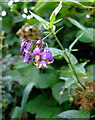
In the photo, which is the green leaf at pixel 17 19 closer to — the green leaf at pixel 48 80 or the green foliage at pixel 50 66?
the green foliage at pixel 50 66

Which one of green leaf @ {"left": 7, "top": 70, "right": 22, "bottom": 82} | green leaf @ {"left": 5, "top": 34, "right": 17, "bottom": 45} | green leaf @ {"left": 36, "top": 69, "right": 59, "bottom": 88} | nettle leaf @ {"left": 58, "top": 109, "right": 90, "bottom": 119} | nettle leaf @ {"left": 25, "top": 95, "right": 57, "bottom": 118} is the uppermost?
green leaf @ {"left": 5, "top": 34, "right": 17, "bottom": 45}

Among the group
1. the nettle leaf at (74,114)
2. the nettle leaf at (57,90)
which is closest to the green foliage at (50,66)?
the nettle leaf at (57,90)

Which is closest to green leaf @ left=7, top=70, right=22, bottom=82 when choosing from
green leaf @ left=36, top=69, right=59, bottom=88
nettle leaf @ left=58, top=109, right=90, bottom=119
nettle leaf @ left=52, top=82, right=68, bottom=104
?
green leaf @ left=36, top=69, right=59, bottom=88

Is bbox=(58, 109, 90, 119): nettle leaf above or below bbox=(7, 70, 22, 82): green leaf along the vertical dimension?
above

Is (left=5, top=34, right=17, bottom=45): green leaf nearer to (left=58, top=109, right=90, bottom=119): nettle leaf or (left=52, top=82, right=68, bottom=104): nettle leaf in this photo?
(left=52, top=82, right=68, bottom=104): nettle leaf

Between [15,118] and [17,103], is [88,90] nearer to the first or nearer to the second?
[15,118]

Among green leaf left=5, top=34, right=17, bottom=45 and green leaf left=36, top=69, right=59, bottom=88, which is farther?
green leaf left=5, top=34, right=17, bottom=45

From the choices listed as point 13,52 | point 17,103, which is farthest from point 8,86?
point 13,52

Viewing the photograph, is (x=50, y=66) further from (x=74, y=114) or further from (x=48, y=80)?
(x=74, y=114)
